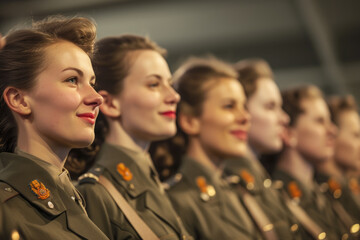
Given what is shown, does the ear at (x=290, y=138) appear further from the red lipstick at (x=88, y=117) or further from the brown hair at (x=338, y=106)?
the red lipstick at (x=88, y=117)

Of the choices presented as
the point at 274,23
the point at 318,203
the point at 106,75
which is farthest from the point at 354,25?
the point at 106,75

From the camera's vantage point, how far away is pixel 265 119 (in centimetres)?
377

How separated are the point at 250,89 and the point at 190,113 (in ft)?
2.34

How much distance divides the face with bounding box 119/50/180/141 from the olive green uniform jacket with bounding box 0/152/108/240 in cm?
Answer: 67

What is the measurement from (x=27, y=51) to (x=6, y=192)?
18.6 inches

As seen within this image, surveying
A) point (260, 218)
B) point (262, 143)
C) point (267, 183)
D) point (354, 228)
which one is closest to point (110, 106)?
point (260, 218)

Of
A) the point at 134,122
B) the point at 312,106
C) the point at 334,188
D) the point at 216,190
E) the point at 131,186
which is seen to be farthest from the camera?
the point at 334,188

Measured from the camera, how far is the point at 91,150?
259cm

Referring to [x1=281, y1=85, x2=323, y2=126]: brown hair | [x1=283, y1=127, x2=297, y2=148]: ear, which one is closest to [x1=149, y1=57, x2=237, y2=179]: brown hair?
[x1=283, y1=127, x2=297, y2=148]: ear

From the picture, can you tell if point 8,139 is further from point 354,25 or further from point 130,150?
point 354,25

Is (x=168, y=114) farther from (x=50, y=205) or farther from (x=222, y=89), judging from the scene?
(x=50, y=205)

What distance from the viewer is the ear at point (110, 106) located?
8.50ft

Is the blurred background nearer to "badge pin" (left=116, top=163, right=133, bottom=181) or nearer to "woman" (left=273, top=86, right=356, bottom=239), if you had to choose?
"woman" (left=273, top=86, right=356, bottom=239)

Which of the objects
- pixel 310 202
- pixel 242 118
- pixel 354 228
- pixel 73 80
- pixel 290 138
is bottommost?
pixel 354 228
